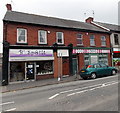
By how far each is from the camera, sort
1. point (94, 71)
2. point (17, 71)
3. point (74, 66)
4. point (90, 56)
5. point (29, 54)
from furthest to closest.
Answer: point (90, 56)
point (74, 66)
point (29, 54)
point (17, 71)
point (94, 71)

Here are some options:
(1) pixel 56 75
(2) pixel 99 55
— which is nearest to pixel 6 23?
(1) pixel 56 75

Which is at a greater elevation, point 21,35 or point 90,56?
point 21,35

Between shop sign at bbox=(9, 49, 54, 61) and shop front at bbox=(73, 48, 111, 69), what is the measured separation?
4103 millimetres

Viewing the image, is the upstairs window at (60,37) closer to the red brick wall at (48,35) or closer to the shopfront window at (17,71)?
the red brick wall at (48,35)

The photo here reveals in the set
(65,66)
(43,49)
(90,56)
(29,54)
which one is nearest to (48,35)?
(43,49)

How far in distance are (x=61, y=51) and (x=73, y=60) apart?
2.31m

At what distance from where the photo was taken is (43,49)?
1479 cm

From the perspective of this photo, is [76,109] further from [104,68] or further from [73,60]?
[73,60]

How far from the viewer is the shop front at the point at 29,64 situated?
13281mm

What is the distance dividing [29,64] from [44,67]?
6.37ft

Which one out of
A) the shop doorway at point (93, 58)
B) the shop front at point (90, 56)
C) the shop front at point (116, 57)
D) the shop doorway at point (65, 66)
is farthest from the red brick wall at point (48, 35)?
the shop front at point (116, 57)

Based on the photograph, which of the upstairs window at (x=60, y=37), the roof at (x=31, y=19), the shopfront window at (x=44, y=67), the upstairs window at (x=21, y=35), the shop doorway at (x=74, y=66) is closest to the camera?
the upstairs window at (x=21, y=35)

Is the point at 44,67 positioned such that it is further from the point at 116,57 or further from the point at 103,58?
the point at 116,57

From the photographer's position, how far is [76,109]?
509 centimetres
